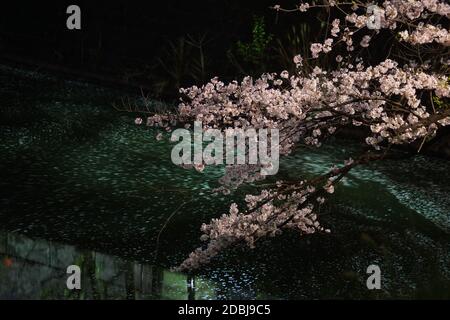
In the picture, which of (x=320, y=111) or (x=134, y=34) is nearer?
(x=320, y=111)

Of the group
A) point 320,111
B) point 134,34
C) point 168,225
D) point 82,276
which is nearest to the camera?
point 82,276

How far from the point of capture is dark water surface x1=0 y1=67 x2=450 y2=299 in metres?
4.88

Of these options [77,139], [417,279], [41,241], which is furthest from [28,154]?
[417,279]

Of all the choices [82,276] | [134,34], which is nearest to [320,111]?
[82,276]

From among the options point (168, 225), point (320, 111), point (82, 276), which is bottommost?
point (82, 276)

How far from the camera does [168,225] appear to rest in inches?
237

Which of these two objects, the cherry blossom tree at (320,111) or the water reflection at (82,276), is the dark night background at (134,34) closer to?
the cherry blossom tree at (320,111)

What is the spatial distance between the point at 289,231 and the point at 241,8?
667cm

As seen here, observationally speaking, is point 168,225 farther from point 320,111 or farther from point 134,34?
point 134,34

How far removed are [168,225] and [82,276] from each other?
133 centimetres

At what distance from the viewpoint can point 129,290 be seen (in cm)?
462

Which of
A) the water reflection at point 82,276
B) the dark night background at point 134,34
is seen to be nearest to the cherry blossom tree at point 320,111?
the water reflection at point 82,276

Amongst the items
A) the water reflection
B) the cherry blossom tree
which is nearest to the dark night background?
the cherry blossom tree

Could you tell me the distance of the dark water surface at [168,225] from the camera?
488 cm
